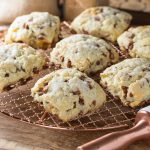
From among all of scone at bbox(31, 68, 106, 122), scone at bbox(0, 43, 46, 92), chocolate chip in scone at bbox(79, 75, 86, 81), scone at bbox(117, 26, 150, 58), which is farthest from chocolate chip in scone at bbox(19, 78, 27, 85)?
scone at bbox(117, 26, 150, 58)

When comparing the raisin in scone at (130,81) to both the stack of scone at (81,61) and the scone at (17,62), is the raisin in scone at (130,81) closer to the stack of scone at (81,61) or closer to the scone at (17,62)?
the stack of scone at (81,61)

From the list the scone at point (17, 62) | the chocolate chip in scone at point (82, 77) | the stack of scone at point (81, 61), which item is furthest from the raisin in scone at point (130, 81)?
the scone at point (17, 62)

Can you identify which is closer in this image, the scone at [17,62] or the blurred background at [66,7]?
the scone at [17,62]

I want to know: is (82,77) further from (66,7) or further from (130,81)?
(66,7)

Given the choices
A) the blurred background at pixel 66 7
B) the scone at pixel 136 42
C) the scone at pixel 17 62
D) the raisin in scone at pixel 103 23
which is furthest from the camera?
the blurred background at pixel 66 7

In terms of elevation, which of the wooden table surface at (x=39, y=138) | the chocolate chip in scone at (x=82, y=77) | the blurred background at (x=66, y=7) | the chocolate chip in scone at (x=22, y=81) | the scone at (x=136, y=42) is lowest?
the wooden table surface at (x=39, y=138)

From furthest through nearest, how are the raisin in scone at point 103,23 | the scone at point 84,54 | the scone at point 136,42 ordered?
the raisin in scone at point 103,23
the scone at point 136,42
the scone at point 84,54
